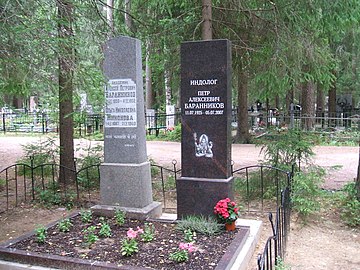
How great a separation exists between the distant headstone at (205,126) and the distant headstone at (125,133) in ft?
2.24

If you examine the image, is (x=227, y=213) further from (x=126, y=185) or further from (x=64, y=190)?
(x=64, y=190)

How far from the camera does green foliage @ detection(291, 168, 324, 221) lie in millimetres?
6320

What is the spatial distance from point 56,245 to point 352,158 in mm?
10461

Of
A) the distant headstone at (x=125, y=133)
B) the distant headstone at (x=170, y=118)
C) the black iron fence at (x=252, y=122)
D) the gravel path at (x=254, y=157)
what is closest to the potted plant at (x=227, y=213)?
the distant headstone at (x=125, y=133)

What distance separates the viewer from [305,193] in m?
6.63

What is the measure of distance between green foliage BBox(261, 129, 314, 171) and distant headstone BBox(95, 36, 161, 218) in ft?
7.99

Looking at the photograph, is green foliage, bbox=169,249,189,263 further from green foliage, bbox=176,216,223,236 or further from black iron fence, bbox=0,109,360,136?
black iron fence, bbox=0,109,360,136

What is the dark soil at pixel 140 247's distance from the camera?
4.32 metres

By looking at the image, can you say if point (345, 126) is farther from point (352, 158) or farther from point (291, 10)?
point (291, 10)

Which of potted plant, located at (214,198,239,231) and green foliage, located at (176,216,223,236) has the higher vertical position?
potted plant, located at (214,198,239,231)

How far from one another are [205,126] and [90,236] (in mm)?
2167

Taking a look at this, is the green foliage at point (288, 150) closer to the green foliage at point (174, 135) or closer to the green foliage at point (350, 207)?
the green foliage at point (350, 207)

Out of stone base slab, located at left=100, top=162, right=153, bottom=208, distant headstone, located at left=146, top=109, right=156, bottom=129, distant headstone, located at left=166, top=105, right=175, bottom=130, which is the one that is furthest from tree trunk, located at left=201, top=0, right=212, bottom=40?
distant headstone, located at left=146, top=109, right=156, bottom=129

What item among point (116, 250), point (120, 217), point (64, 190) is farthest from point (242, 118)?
point (116, 250)
